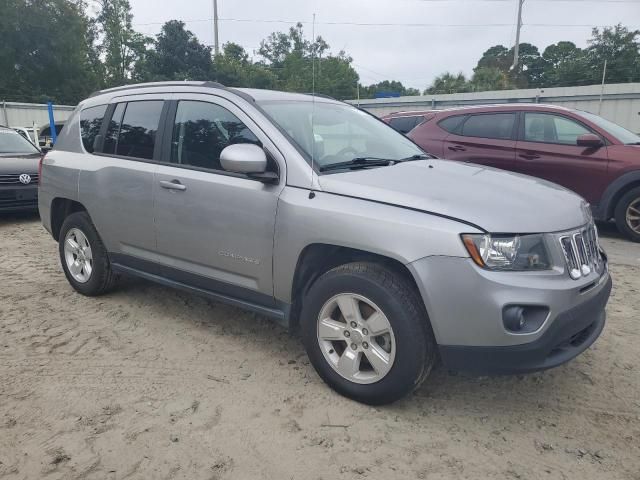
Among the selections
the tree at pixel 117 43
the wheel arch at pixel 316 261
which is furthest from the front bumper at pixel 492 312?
the tree at pixel 117 43

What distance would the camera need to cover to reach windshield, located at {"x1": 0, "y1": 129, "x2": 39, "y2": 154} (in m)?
8.81

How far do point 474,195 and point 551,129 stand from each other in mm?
4992

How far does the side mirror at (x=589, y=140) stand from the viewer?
21.3ft

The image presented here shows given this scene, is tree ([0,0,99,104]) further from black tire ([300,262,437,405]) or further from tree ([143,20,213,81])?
black tire ([300,262,437,405])

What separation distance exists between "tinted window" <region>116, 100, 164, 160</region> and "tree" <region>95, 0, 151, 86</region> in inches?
2071

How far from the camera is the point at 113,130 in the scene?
424 centimetres

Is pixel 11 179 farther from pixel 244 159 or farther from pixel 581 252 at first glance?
pixel 581 252

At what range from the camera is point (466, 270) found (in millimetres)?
2412

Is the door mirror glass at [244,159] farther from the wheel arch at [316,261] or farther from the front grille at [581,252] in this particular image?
the front grille at [581,252]

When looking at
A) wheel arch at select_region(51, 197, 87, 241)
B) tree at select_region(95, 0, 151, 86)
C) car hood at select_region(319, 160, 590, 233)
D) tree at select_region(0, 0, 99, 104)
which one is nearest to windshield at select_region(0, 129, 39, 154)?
wheel arch at select_region(51, 197, 87, 241)

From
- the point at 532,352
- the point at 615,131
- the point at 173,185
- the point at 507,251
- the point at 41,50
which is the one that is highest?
the point at 41,50

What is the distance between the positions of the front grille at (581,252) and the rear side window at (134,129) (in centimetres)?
288

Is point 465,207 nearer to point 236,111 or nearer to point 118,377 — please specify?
point 236,111

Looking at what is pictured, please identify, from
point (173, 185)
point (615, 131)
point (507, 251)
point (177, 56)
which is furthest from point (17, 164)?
point (177, 56)
